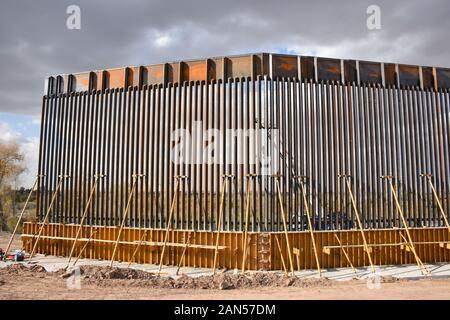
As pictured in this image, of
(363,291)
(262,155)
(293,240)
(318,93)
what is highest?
(318,93)

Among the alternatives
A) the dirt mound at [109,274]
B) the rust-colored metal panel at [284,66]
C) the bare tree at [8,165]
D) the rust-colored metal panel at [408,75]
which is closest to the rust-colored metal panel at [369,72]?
the rust-colored metal panel at [408,75]

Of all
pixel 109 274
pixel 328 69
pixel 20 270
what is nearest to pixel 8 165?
pixel 20 270

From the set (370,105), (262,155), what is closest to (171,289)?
(262,155)

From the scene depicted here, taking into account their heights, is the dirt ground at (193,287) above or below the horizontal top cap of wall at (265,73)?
below

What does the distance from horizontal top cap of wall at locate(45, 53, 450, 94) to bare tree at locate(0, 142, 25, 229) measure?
60.4 ft

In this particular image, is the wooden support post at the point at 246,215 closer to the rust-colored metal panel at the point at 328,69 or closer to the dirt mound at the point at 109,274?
the dirt mound at the point at 109,274

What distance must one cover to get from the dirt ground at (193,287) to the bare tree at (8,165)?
932 inches

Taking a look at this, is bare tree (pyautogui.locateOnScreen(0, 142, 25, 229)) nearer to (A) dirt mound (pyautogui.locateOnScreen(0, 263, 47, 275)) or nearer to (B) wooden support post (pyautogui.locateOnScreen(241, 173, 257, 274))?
(A) dirt mound (pyautogui.locateOnScreen(0, 263, 47, 275))

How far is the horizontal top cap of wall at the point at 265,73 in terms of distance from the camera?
17125 mm

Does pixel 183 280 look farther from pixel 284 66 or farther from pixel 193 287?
pixel 284 66

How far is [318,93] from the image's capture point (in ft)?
57.4
